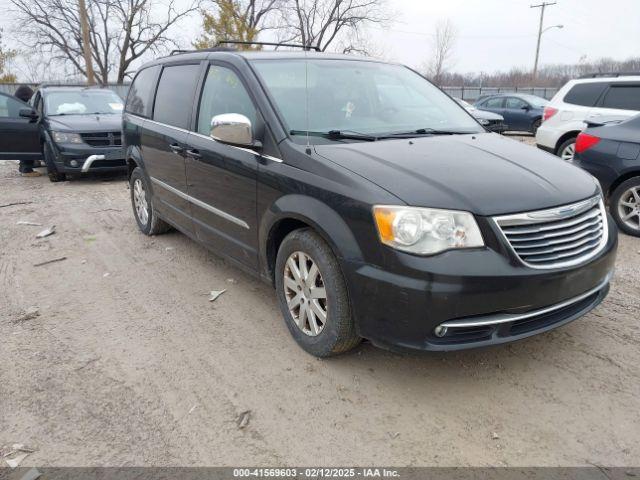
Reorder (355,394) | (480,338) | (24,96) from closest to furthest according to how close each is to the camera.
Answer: (480,338) → (355,394) → (24,96)

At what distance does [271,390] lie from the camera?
2924mm

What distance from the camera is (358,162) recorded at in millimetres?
2920

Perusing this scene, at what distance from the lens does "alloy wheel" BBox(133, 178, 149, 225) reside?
5775mm

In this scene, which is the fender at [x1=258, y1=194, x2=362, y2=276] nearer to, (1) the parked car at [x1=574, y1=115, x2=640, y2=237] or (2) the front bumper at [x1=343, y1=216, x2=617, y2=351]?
(2) the front bumper at [x1=343, y1=216, x2=617, y2=351]

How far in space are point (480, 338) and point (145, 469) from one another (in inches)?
69.0

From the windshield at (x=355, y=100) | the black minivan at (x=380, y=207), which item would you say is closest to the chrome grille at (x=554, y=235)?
the black minivan at (x=380, y=207)

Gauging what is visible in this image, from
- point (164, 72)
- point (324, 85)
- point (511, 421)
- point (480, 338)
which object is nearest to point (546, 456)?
point (511, 421)

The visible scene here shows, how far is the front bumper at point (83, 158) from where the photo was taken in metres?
9.17

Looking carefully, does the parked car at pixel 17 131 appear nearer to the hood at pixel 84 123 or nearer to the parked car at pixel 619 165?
the hood at pixel 84 123

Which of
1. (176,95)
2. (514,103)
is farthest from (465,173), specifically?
(514,103)

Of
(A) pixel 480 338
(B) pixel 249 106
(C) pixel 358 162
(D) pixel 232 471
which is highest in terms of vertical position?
(B) pixel 249 106

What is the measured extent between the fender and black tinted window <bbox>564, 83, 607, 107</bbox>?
7.40m

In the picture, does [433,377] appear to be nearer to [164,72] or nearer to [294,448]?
[294,448]

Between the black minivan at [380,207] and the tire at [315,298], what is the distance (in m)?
0.01
